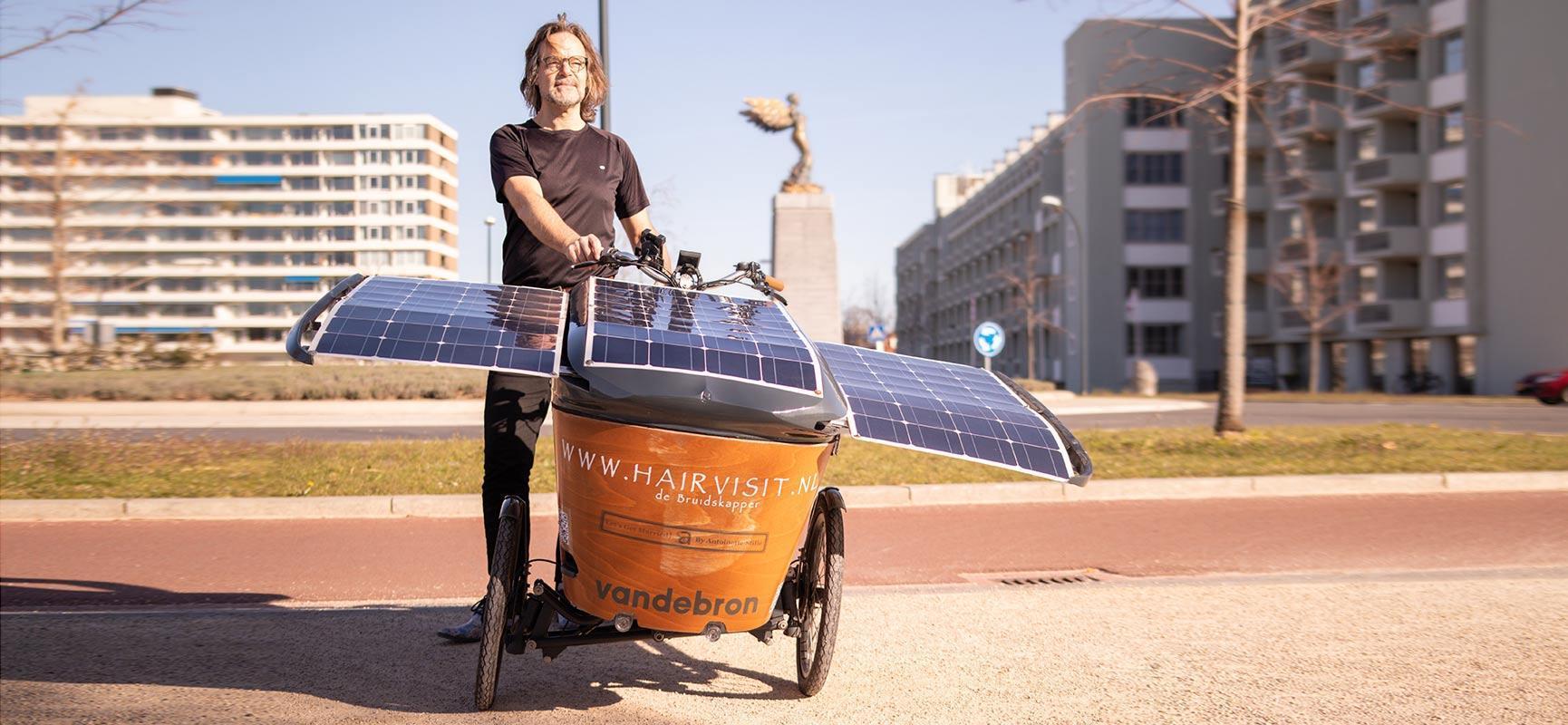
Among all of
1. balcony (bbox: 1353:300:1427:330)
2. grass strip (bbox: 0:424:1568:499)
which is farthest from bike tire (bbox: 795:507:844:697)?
balcony (bbox: 1353:300:1427:330)

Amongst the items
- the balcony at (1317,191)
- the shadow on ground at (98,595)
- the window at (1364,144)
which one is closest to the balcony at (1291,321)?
the balcony at (1317,191)

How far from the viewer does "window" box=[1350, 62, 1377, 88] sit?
4970 centimetres

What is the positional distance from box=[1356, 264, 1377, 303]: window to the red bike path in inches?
1819

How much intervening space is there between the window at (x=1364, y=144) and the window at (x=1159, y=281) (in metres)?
12.8

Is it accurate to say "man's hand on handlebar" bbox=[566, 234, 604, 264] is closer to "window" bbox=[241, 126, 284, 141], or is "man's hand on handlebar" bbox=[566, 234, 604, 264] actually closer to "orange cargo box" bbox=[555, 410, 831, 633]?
"orange cargo box" bbox=[555, 410, 831, 633]

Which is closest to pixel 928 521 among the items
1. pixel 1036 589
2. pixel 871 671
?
pixel 1036 589

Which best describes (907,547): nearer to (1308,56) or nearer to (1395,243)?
(1395,243)

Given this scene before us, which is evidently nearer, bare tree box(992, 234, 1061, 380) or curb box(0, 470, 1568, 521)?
curb box(0, 470, 1568, 521)

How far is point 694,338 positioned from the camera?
337 cm

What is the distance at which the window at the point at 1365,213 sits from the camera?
52.2 m

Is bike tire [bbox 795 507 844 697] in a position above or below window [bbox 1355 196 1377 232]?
below

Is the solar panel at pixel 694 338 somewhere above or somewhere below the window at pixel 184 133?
below

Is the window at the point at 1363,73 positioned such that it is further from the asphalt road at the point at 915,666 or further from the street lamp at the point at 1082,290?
the asphalt road at the point at 915,666

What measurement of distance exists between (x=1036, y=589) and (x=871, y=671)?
6.40ft
